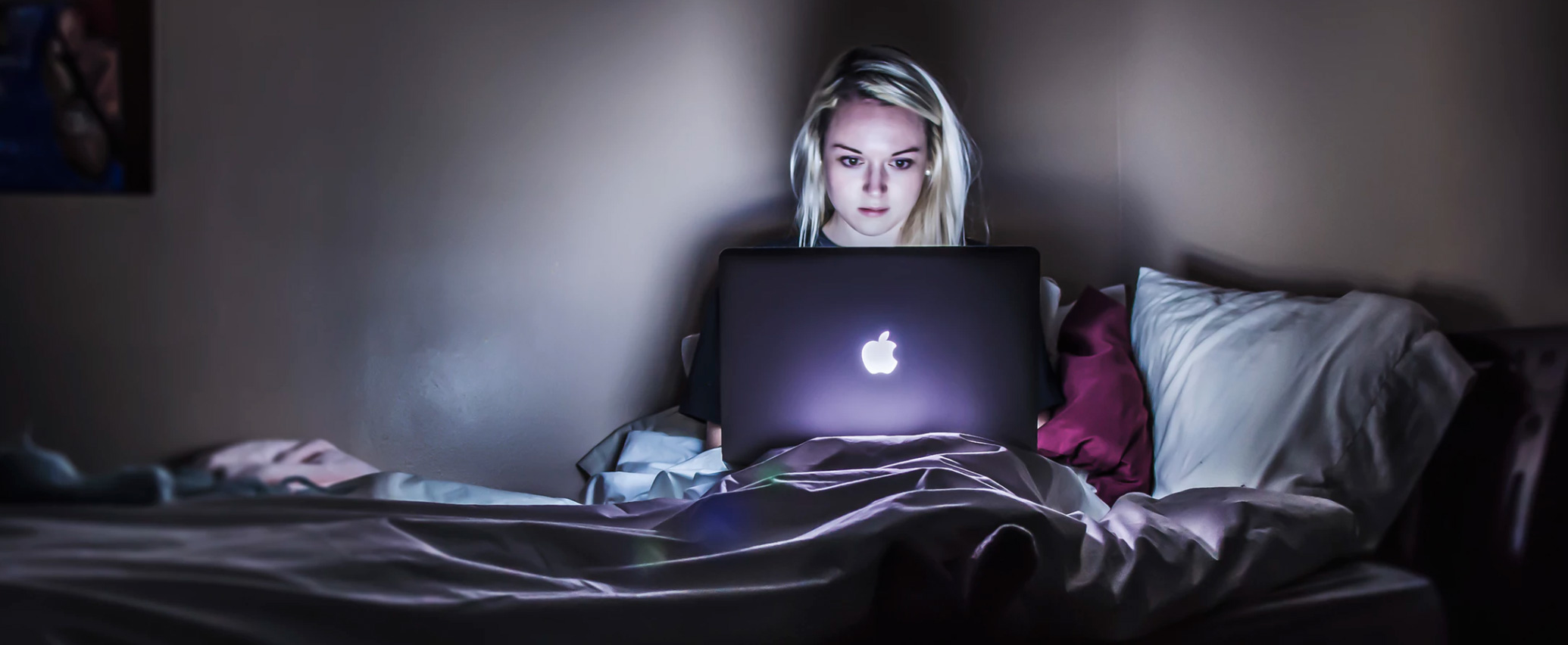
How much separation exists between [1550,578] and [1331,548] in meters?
0.21

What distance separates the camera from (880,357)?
1.27 metres

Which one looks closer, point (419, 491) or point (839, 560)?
point (839, 560)

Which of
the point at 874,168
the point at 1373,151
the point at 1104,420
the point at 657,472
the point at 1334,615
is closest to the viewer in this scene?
the point at 1334,615

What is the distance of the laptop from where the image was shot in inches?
49.9

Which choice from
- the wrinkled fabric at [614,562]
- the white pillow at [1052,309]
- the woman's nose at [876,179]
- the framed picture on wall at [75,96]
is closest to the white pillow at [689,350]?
the white pillow at [1052,309]

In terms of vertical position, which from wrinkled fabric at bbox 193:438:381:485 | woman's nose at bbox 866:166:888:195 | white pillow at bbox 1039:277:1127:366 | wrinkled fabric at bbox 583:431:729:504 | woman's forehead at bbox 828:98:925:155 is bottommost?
wrinkled fabric at bbox 583:431:729:504

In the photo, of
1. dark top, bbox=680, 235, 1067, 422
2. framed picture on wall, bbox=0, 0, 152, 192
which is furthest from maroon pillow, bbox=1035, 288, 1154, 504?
framed picture on wall, bbox=0, 0, 152, 192

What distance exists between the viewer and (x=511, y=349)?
5.48ft

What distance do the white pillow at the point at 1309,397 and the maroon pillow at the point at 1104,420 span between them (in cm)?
3

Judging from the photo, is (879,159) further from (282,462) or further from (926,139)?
(282,462)

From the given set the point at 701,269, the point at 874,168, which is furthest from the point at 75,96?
the point at 874,168

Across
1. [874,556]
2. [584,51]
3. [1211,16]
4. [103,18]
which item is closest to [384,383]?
[103,18]

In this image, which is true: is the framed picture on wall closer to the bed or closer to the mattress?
the bed

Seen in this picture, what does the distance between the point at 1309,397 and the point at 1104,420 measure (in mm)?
325
